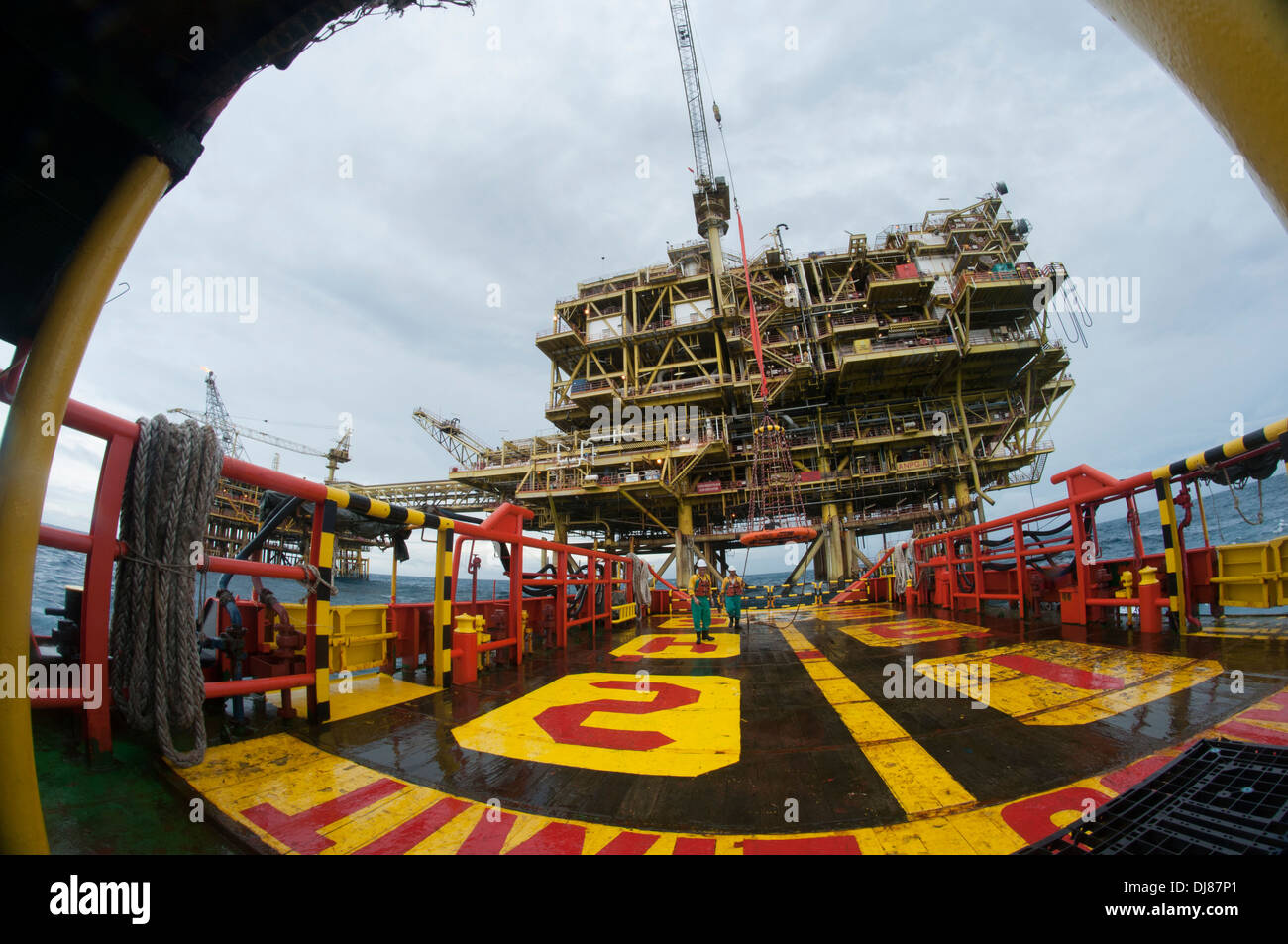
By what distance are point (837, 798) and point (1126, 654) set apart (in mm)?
4504

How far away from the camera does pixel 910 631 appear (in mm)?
7379

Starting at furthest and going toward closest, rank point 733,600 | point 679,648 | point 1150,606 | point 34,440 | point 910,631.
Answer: point 733,600 → point 910,631 → point 679,648 → point 1150,606 → point 34,440

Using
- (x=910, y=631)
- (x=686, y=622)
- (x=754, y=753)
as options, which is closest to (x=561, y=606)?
(x=686, y=622)

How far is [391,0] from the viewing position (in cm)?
193

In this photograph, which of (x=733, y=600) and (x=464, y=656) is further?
(x=733, y=600)

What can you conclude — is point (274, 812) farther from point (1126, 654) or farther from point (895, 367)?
point (895, 367)

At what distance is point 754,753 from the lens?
2869 millimetres

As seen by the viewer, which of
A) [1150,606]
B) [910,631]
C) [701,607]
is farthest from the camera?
[701,607]

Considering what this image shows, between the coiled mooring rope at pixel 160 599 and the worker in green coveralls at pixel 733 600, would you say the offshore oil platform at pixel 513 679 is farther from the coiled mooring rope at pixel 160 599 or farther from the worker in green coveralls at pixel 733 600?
the worker in green coveralls at pixel 733 600

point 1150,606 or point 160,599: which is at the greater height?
point 160,599

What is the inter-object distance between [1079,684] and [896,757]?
2.36m

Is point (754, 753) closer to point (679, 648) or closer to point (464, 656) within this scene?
point (464, 656)

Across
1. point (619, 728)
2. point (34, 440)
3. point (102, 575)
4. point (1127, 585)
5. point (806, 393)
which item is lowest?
point (619, 728)

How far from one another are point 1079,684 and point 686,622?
26.1 ft
